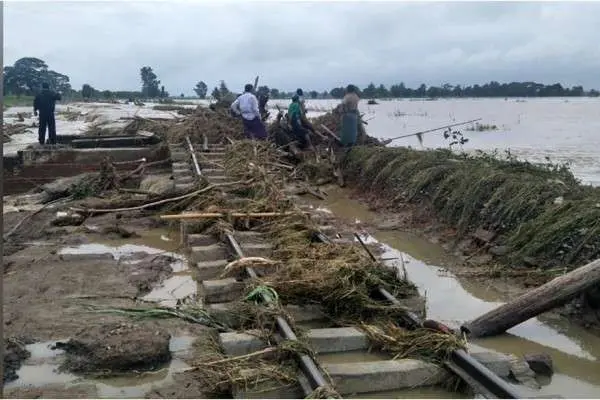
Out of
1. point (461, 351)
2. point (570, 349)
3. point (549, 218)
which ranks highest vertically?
point (549, 218)

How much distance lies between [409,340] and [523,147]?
71.0 feet

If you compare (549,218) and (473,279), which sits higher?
(549,218)

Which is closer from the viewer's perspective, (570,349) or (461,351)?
(461,351)

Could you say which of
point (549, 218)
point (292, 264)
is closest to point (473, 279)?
point (549, 218)

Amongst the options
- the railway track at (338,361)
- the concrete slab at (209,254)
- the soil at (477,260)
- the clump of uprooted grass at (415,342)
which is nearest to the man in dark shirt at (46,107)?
the soil at (477,260)

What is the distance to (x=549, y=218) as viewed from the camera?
23.6 ft

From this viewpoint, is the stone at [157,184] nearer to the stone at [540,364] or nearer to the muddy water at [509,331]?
the muddy water at [509,331]

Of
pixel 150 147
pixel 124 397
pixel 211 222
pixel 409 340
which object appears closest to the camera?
pixel 124 397

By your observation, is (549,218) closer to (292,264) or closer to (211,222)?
(292,264)

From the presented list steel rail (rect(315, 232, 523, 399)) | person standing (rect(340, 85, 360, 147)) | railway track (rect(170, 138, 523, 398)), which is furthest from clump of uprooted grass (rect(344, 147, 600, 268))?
steel rail (rect(315, 232, 523, 399))

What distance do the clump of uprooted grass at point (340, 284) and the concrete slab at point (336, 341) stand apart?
33cm

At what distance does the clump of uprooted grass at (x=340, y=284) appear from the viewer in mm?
5074

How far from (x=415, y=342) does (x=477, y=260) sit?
12.0 ft

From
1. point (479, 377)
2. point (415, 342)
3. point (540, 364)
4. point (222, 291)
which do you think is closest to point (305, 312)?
point (222, 291)
